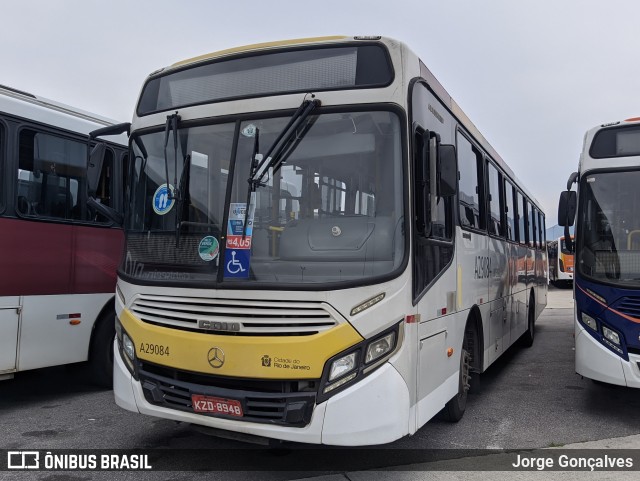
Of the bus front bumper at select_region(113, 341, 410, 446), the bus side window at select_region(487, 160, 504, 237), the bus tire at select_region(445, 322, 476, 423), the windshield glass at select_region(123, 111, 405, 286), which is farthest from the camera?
the bus side window at select_region(487, 160, 504, 237)

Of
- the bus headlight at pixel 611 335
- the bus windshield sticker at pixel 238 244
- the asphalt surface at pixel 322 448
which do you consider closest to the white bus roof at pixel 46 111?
the asphalt surface at pixel 322 448

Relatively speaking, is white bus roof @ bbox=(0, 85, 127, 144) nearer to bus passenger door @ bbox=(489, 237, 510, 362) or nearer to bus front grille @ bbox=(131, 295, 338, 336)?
bus front grille @ bbox=(131, 295, 338, 336)

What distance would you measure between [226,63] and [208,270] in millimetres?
1720

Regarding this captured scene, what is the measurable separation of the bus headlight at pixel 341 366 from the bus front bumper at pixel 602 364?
3.47 metres

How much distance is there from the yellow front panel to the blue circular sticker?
95cm

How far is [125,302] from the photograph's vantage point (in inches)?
189

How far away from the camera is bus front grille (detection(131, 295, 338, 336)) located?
12.9 ft

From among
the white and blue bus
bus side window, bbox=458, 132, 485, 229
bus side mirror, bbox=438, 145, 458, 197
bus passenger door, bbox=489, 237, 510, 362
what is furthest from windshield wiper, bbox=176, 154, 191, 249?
the white and blue bus

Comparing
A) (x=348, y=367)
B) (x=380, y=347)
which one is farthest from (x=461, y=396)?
(x=348, y=367)

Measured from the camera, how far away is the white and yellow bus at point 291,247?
12.9ft

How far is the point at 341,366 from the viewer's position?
12.8 ft

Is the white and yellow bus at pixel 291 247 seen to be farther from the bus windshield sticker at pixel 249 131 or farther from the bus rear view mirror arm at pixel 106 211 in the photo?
the bus rear view mirror arm at pixel 106 211

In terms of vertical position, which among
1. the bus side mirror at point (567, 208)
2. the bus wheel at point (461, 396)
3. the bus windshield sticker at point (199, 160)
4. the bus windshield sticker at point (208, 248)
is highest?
the bus windshield sticker at point (199, 160)

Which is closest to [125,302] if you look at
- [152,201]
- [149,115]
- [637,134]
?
[152,201]
